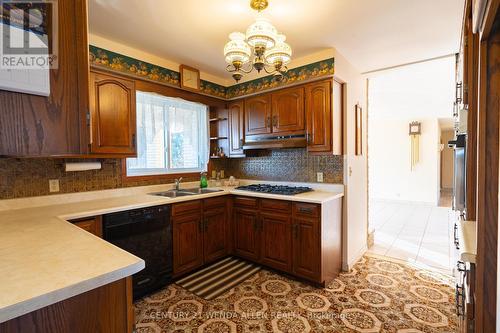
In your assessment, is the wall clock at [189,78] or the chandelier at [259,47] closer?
the chandelier at [259,47]

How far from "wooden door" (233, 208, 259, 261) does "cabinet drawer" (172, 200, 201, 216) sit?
0.55 meters

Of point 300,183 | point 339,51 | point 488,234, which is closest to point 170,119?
point 300,183

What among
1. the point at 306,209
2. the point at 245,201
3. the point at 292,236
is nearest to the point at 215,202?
the point at 245,201

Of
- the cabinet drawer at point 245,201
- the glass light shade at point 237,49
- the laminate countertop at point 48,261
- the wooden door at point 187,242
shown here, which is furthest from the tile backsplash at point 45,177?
the glass light shade at point 237,49

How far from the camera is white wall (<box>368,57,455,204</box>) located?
4.14 m

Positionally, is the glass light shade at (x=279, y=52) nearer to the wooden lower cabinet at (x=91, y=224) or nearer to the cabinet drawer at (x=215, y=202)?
the cabinet drawer at (x=215, y=202)

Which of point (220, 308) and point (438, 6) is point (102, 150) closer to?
point (220, 308)

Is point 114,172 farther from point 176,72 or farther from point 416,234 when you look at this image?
point 416,234

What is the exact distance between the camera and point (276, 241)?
2.75 m

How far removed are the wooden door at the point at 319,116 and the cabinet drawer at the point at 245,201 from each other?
897 millimetres

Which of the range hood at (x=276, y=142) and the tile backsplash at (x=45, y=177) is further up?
the range hood at (x=276, y=142)

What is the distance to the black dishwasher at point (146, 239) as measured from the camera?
6.98 feet

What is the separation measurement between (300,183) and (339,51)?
1606 mm

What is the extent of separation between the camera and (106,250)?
103cm
